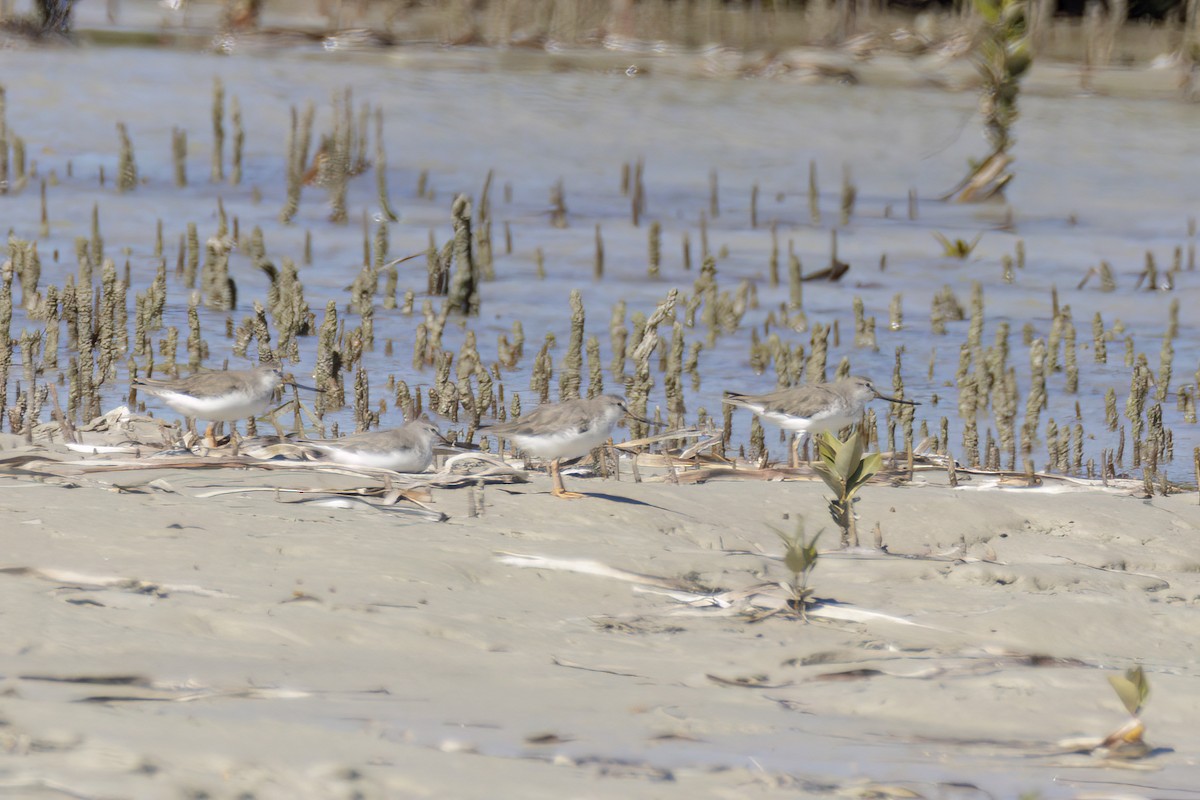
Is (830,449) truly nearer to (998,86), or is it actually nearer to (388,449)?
(388,449)

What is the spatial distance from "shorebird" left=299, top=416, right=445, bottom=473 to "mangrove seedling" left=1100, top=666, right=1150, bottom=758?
323 centimetres

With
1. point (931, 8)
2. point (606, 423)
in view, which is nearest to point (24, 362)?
point (606, 423)

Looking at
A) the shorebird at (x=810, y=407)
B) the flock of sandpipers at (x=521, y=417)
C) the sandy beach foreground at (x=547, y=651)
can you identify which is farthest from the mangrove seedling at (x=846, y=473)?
the shorebird at (x=810, y=407)

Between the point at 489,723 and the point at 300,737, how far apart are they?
50 centimetres

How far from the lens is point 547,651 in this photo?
4891 millimetres

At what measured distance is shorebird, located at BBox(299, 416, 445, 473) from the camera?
22.1 feet

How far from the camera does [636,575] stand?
5.62 metres

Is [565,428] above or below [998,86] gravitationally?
below

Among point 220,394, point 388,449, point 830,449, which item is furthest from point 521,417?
point 830,449

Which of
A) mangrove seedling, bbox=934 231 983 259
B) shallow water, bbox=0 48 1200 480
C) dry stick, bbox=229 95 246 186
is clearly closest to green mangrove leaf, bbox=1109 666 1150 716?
shallow water, bbox=0 48 1200 480

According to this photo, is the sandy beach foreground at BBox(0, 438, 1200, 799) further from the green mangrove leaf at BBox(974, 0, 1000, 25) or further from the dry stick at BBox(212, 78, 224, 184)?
the green mangrove leaf at BBox(974, 0, 1000, 25)

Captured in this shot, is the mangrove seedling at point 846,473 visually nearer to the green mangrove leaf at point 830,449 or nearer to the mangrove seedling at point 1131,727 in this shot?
the green mangrove leaf at point 830,449

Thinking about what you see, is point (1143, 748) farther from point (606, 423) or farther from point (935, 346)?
point (935, 346)

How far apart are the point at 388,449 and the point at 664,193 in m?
11.9
